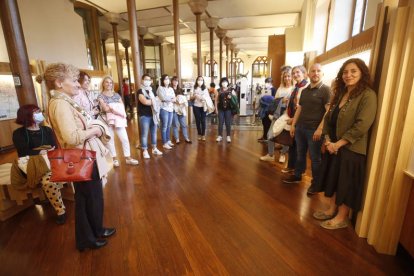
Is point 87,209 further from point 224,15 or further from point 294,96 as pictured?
point 224,15

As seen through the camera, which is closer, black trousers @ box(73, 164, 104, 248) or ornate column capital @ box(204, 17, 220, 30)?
black trousers @ box(73, 164, 104, 248)

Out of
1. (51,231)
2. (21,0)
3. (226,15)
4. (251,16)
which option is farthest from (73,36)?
(51,231)

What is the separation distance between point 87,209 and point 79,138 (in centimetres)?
68

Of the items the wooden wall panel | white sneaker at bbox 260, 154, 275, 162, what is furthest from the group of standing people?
the wooden wall panel

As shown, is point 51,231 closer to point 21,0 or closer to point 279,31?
point 21,0

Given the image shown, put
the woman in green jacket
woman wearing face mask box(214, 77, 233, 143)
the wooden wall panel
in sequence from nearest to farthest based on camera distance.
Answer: the woman in green jacket → woman wearing face mask box(214, 77, 233, 143) → the wooden wall panel

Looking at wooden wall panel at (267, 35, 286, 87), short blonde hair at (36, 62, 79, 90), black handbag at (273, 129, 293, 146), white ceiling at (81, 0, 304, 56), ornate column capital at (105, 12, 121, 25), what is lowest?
black handbag at (273, 129, 293, 146)

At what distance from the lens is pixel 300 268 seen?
1.73 meters

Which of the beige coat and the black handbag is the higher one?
the beige coat

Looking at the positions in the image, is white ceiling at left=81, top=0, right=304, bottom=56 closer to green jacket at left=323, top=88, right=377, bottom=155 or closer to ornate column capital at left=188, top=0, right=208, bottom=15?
ornate column capital at left=188, top=0, right=208, bottom=15

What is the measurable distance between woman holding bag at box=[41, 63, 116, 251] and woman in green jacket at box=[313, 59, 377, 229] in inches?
82.5

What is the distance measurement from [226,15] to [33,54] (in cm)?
708

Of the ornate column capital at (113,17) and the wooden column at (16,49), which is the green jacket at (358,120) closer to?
the wooden column at (16,49)

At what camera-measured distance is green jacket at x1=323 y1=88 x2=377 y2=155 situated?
185 cm
